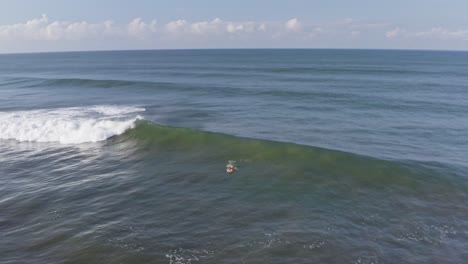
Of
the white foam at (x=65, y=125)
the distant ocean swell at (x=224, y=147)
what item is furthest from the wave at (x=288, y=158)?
the white foam at (x=65, y=125)

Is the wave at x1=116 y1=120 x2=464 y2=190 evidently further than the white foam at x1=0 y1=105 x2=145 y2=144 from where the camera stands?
No

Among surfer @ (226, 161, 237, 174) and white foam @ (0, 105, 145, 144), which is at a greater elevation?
white foam @ (0, 105, 145, 144)

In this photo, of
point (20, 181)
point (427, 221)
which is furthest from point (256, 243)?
point (20, 181)

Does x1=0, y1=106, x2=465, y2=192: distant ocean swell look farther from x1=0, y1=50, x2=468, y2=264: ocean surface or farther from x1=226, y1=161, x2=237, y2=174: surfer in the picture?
x1=226, y1=161, x2=237, y2=174: surfer

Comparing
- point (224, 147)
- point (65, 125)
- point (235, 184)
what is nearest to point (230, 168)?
point (235, 184)

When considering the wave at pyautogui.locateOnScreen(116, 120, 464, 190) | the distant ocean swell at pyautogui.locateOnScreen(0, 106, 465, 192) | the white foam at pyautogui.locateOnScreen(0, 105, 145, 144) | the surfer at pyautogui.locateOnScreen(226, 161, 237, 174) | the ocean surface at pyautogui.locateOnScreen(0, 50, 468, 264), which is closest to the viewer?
the ocean surface at pyautogui.locateOnScreen(0, 50, 468, 264)

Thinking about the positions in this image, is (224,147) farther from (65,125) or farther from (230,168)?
(65,125)

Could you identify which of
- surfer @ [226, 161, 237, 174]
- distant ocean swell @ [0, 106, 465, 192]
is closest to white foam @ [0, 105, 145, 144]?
distant ocean swell @ [0, 106, 465, 192]
